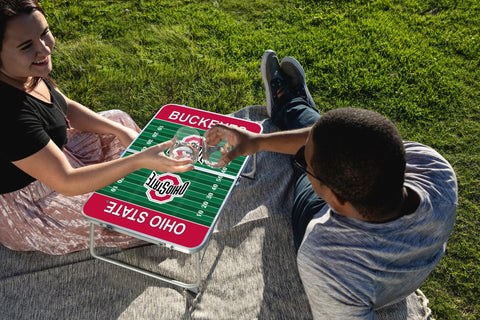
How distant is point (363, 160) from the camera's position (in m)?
1.94

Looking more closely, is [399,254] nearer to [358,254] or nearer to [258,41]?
[358,254]

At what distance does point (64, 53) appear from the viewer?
5.25 meters

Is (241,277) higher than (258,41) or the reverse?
the reverse

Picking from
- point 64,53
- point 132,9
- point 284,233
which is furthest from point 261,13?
point 284,233

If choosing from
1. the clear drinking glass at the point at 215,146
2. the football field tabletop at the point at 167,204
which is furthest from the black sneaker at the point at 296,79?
the clear drinking glass at the point at 215,146

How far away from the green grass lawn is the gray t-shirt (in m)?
1.87

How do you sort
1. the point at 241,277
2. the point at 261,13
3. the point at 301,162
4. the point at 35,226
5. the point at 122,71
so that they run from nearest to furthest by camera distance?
1. the point at 301,162
2. the point at 35,226
3. the point at 241,277
4. the point at 122,71
5. the point at 261,13

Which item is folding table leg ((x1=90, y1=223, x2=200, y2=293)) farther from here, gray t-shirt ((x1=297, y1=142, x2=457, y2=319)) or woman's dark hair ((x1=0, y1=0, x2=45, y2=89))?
woman's dark hair ((x1=0, y1=0, x2=45, y2=89))

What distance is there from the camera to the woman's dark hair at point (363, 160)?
195cm

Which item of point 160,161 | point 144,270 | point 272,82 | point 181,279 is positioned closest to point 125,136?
point 160,161

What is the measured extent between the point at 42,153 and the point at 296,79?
8.60 feet

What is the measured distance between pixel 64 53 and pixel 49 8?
1.11 metres

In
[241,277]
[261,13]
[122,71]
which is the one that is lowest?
[241,277]

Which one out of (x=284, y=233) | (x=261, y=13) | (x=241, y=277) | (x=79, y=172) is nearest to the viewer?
(x=79, y=172)
